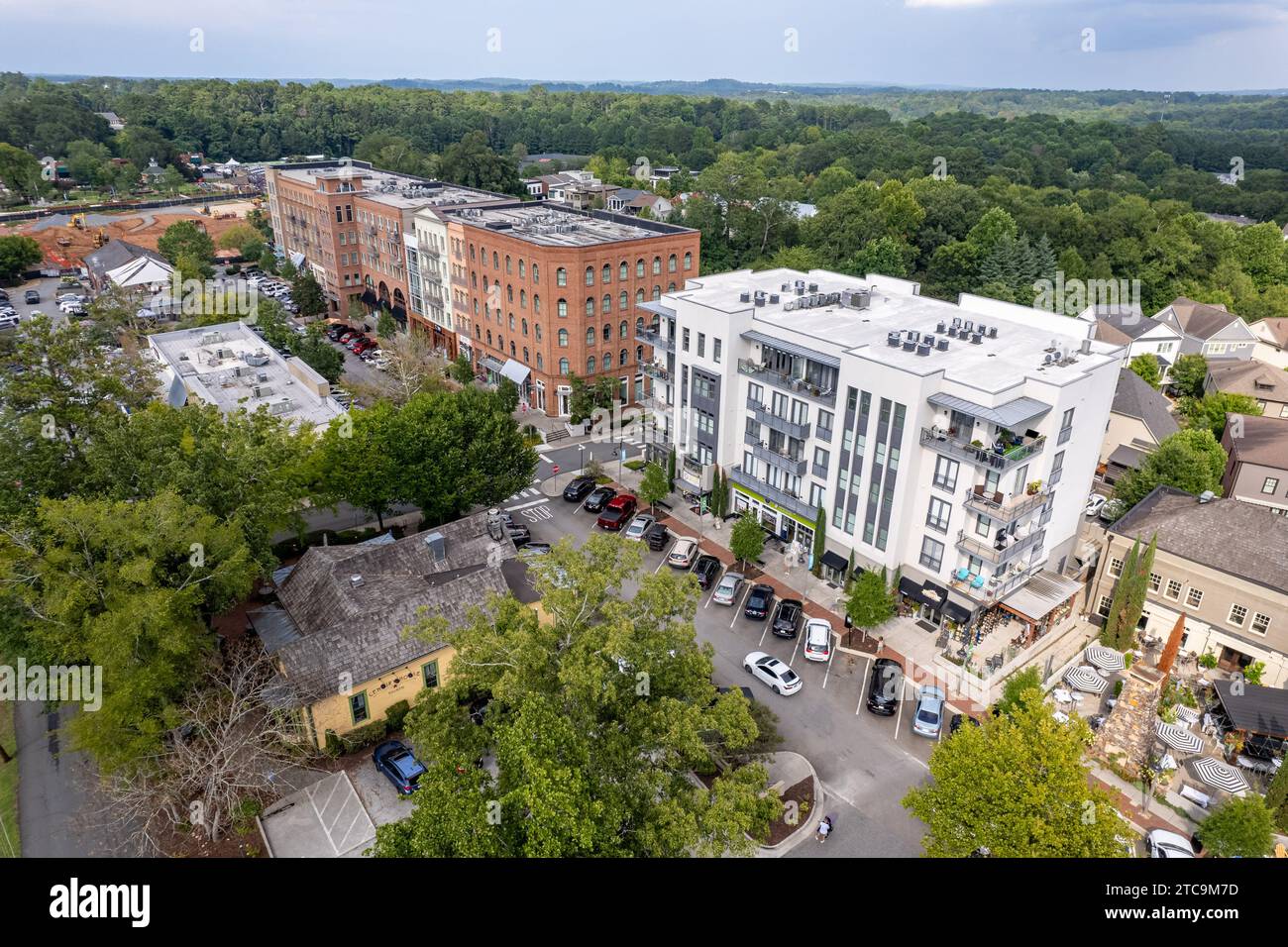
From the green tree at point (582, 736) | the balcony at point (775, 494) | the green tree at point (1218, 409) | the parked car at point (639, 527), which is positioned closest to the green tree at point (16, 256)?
the parked car at point (639, 527)

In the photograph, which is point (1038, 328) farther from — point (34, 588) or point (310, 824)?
point (34, 588)

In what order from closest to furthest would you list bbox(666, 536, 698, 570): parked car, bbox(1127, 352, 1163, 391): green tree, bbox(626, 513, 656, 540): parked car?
1. bbox(666, 536, 698, 570): parked car
2. bbox(626, 513, 656, 540): parked car
3. bbox(1127, 352, 1163, 391): green tree

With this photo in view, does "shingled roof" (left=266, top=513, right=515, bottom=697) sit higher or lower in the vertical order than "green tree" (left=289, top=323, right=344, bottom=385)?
lower

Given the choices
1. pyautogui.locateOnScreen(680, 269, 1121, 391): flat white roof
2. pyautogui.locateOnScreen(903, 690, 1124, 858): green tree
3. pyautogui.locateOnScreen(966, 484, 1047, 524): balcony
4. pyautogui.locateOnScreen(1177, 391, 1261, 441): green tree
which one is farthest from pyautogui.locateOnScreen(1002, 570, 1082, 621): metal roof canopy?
pyautogui.locateOnScreen(1177, 391, 1261, 441): green tree

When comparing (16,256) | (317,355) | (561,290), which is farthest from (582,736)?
(16,256)

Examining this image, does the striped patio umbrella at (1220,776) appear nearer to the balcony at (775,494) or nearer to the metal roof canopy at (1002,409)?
the metal roof canopy at (1002,409)

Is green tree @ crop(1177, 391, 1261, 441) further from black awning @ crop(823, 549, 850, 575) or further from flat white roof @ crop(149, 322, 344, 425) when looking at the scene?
flat white roof @ crop(149, 322, 344, 425)

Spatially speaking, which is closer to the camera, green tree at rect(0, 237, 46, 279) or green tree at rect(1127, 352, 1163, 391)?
green tree at rect(1127, 352, 1163, 391)

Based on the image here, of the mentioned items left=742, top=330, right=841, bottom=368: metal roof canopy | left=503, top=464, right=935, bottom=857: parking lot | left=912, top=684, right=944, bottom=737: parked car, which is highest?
left=742, top=330, right=841, bottom=368: metal roof canopy
